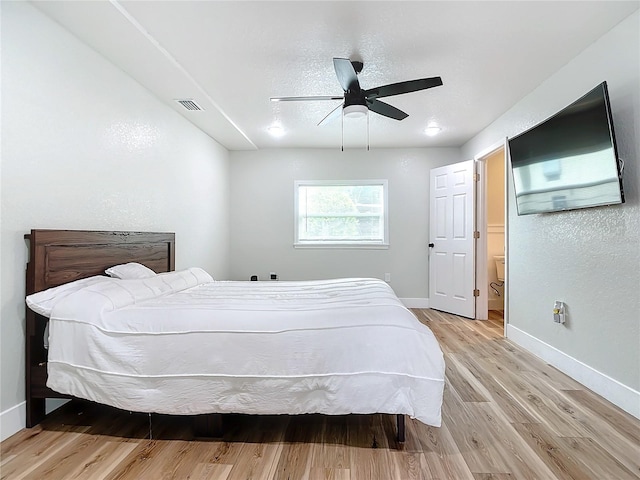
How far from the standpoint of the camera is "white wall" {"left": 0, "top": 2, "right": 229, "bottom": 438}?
1.89m

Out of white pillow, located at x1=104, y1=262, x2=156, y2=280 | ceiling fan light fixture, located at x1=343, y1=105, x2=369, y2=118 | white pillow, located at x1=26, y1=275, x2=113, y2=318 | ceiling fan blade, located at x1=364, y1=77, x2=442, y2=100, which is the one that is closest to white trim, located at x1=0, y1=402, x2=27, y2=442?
white pillow, located at x1=26, y1=275, x2=113, y2=318

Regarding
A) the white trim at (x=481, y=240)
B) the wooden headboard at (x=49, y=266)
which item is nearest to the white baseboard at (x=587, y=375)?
the white trim at (x=481, y=240)

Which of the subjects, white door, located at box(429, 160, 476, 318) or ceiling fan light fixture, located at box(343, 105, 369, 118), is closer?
ceiling fan light fixture, located at box(343, 105, 369, 118)

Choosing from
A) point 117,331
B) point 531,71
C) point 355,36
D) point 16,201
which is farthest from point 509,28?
point 16,201

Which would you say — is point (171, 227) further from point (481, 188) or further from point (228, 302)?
point (481, 188)

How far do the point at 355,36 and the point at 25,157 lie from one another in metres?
2.13

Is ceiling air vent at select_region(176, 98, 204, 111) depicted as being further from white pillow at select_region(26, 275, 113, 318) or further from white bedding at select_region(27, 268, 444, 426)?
white bedding at select_region(27, 268, 444, 426)

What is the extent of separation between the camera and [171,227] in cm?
362

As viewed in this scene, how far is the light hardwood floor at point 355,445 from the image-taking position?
1.62 metres

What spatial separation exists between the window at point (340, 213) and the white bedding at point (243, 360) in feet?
11.8

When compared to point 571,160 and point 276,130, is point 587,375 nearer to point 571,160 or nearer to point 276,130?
point 571,160

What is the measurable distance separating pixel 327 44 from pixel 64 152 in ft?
6.15

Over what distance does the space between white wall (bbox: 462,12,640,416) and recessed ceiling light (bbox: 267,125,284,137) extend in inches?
105

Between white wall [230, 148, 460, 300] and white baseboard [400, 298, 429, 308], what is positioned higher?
white wall [230, 148, 460, 300]
